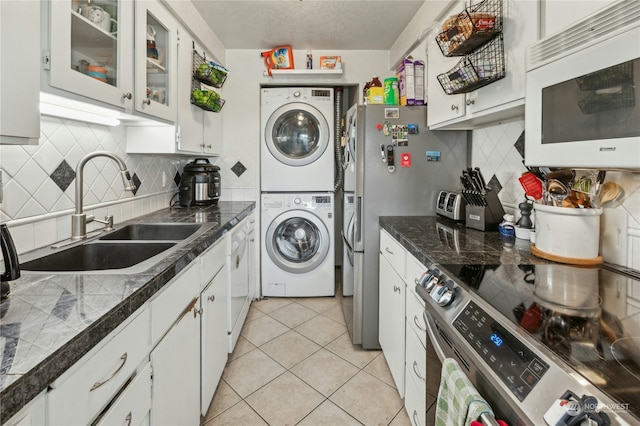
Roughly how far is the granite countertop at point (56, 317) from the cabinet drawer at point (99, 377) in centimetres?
4

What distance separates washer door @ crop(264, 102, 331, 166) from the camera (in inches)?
121

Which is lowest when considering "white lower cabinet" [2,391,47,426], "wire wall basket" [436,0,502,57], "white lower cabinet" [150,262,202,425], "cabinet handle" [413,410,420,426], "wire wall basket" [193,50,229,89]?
"cabinet handle" [413,410,420,426]

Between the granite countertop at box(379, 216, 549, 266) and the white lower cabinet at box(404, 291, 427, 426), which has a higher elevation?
the granite countertop at box(379, 216, 549, 266)

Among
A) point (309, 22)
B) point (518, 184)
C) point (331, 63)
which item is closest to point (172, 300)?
point (518, 184)

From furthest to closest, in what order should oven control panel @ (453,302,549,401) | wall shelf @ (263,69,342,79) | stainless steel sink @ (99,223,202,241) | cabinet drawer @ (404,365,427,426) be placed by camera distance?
wall shelf @ (263,69,342,79), stainless steel sink @ (99,223,202,241), cabinet drawer @ (404,365,427,426), oven control panel @ (453,302,549,401)

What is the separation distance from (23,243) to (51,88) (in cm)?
58

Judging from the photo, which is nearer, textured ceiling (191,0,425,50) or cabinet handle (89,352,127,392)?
cabinet handle (89,352,127,392)

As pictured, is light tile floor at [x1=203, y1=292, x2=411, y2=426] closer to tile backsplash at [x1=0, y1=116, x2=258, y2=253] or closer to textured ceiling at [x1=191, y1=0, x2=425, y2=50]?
tile backsplash at [x1=0, y1=116, x2=258, y2=253]

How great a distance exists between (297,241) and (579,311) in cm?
260

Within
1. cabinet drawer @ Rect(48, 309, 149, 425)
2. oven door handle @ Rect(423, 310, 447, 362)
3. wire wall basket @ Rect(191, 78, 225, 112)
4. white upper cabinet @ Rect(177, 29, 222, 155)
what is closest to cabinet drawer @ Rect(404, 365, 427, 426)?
oven door handle @ Rect(423, 310, 447, 362)

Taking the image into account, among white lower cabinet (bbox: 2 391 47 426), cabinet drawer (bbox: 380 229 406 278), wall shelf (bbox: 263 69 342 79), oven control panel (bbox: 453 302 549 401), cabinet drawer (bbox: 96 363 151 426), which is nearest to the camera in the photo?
white lower cabinet (bbox: 2 391 47 426)

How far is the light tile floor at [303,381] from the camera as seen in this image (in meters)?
1.65

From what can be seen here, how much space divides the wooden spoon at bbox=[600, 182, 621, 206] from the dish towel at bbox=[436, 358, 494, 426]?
843 mm

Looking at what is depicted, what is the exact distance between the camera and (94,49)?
1261 millimetres
